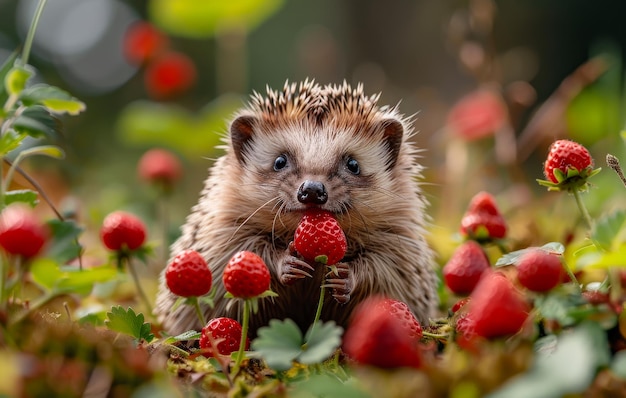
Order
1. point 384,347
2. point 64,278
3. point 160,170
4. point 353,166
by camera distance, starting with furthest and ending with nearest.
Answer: point 160,170 → point 353,166 → point 64,278 → point 384,347

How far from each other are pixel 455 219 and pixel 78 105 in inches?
118

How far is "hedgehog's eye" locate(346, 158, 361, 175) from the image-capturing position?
8.99 feet

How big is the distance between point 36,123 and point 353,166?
127cm

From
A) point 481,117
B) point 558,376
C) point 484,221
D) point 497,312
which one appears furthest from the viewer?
point 481,117

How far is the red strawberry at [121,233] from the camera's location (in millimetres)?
2359

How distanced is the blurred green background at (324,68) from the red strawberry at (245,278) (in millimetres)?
1943

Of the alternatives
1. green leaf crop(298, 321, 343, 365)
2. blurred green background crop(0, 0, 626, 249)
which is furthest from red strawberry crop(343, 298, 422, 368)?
blurred green background crop(0, 0, 626, 249)

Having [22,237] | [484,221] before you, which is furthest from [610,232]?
[22,237]

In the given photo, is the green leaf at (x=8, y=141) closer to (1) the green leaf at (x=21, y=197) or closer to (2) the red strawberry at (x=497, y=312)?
(1) the green leaf at (x=21, y=197)

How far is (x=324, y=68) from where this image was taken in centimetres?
608

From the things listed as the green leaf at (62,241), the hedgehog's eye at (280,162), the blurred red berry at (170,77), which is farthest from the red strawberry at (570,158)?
the blurred red berry at (170,77)

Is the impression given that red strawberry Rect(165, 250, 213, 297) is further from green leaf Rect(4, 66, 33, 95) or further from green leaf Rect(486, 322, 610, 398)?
green leaf Rect(486, 322, 610, 398)

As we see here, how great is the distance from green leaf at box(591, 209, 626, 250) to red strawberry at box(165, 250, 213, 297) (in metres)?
1.00

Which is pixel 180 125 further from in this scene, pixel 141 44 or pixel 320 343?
pixel 320 343
